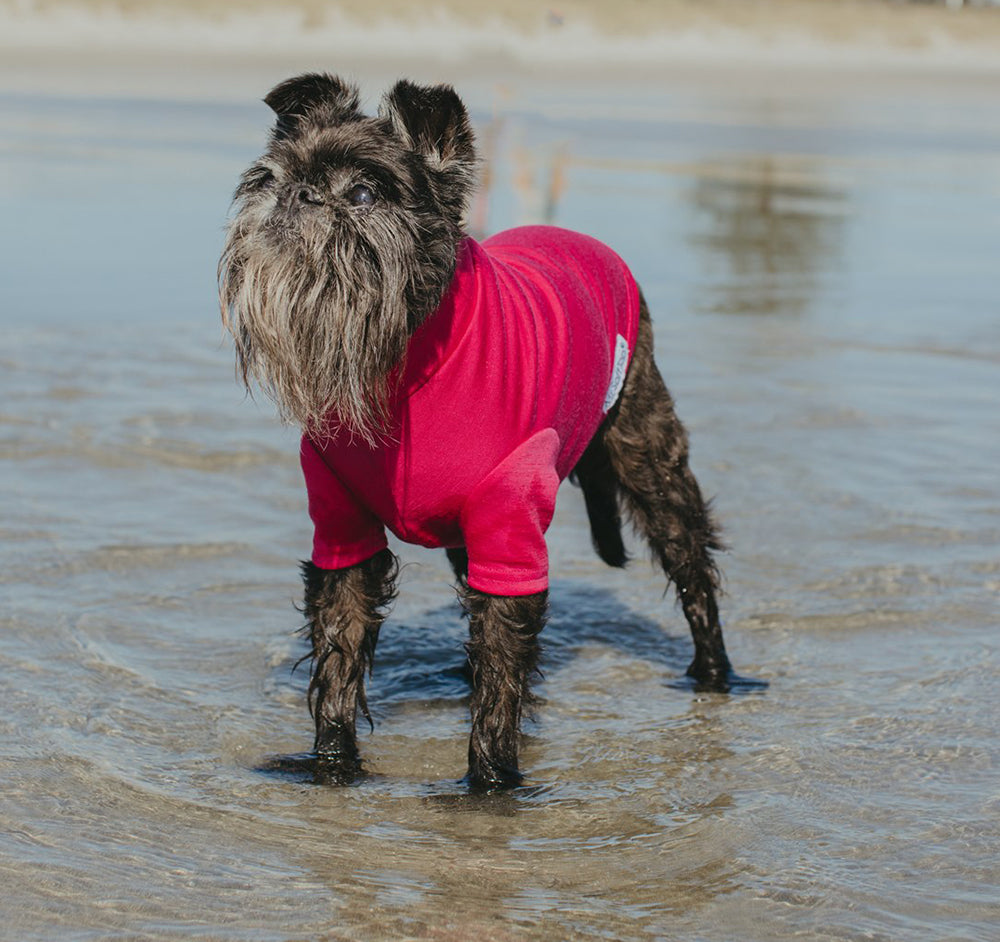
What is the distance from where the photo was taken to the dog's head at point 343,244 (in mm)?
3299

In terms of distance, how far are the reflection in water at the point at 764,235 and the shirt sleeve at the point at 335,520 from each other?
6835 mm

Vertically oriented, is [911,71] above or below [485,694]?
above

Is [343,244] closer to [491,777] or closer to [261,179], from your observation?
[261,179]

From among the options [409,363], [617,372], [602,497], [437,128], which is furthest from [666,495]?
[437,128]

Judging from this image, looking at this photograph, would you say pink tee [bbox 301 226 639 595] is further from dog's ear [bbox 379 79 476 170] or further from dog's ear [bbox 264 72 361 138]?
dog's ear [bbox 264 72 361 138]

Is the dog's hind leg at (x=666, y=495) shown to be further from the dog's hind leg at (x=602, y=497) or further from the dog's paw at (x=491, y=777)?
the dog's paw at (x=491, y=777)

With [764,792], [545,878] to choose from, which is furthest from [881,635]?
[545,878]

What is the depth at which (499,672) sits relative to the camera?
3.94m

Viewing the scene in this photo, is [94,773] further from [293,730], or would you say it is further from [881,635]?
[881,635]

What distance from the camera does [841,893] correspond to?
3395mm

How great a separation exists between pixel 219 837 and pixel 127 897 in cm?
40

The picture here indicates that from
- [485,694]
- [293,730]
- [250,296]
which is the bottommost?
[293,730]

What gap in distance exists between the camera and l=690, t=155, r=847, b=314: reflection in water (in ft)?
36.8

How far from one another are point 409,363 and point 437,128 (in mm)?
592
